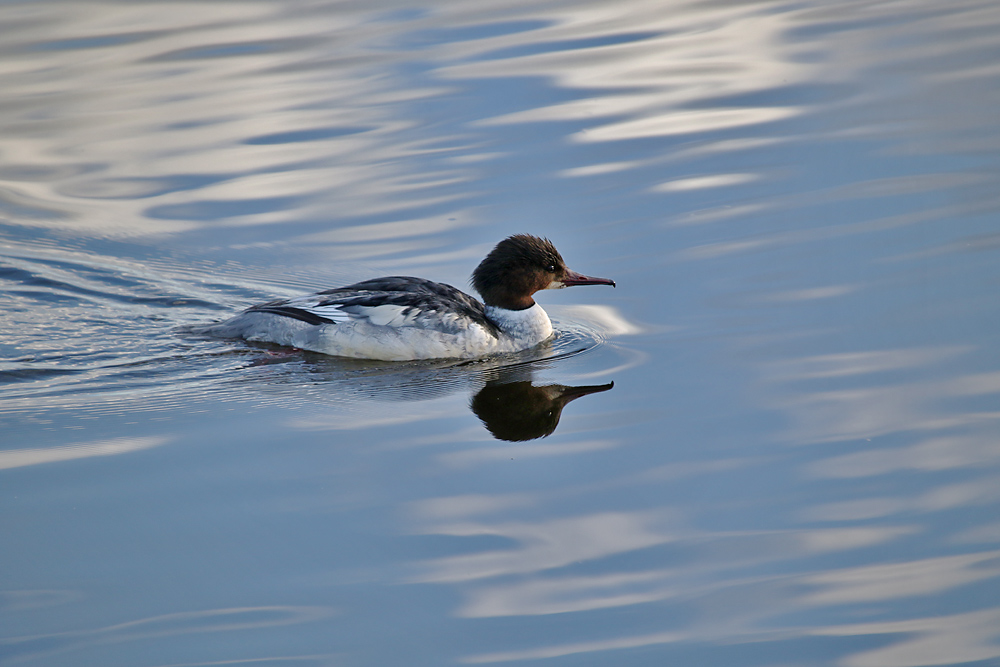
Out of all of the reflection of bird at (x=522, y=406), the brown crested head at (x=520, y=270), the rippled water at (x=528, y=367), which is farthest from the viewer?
the brown crested head at (x=520, y=270)

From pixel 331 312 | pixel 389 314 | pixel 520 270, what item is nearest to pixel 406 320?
pixel 389 314

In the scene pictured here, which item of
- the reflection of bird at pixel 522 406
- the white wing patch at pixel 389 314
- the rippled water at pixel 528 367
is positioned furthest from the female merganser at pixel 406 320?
the reflection of bird at pixel 522 406

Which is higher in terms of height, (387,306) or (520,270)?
(520,270)

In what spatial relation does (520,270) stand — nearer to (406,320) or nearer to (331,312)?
(406,320)

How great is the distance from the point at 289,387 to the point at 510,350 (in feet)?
6.53

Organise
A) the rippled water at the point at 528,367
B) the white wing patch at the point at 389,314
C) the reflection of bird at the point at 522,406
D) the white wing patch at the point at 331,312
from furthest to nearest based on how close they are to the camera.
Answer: the white wing patch at the point at 331,312 → the white wing patch at the point at 389,314 → the reflection of bird at the point at 522,406 → the rippled water at the point at 528,367

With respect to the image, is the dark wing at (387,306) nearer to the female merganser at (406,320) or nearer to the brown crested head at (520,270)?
the female merganser at (406,320)

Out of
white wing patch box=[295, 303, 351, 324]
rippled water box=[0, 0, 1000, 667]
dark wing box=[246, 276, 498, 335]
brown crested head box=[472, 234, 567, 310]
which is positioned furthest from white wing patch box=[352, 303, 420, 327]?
brown crested head box=[472, 234, 567, 310]

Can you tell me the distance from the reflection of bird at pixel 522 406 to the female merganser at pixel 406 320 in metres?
0.85

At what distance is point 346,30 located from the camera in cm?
1791

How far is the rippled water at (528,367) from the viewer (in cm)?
505

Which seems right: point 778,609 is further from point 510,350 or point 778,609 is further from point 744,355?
point 510,350

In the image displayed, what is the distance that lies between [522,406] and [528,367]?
997 mm

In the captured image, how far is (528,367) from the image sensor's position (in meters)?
8.52
